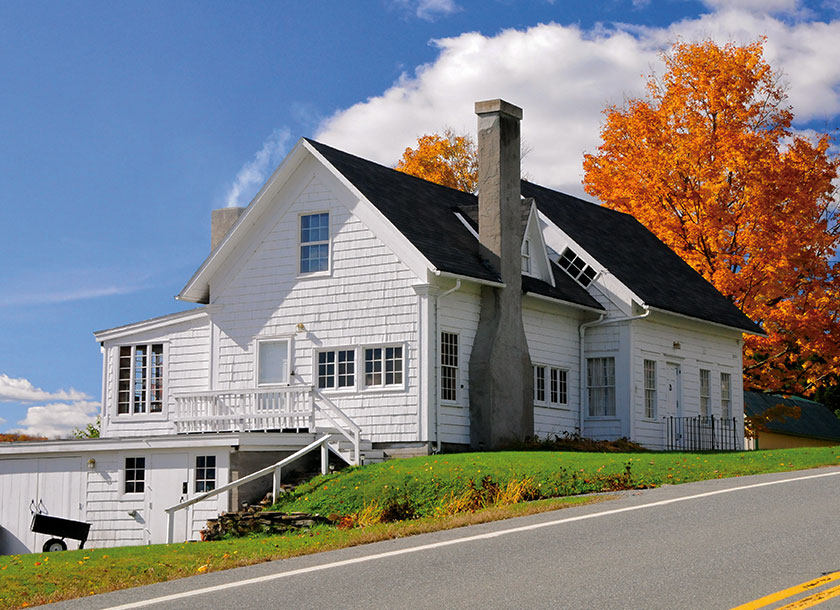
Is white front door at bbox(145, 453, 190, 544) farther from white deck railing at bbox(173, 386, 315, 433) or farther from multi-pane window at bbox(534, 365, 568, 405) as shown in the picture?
multi-pane window at bbox(534, 365, 568, 405)

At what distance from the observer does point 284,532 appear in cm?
1995

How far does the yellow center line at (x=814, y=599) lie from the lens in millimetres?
8688

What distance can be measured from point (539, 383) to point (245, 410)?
779 cm

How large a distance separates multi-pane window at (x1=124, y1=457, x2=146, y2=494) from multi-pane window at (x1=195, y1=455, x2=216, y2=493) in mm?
1614

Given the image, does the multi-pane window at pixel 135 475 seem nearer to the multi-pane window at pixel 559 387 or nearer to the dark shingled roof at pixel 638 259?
the multi-pane window at pixel 559 387

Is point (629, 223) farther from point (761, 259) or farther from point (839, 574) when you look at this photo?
point (839, 574)

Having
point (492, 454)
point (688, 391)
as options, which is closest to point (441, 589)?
point (492, 454)

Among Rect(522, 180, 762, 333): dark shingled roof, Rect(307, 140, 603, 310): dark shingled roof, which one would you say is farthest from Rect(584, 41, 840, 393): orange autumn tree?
Rect(307, 140, 603, 310): dark shingled roof

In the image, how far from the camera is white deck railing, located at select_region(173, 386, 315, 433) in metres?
25.8

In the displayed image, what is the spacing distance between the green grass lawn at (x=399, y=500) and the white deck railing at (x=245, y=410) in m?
2.73

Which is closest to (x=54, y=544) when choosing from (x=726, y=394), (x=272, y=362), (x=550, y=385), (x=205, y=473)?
(x=205, y=473)

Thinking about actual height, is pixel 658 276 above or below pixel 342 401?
above

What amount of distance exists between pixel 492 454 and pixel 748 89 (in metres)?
21.2

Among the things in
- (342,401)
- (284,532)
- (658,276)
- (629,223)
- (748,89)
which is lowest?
(284,532)
